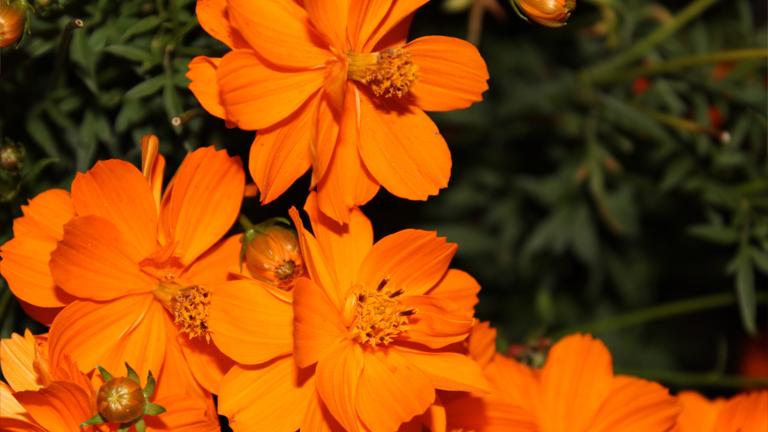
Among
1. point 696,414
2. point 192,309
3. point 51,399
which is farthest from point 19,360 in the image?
point 696,414

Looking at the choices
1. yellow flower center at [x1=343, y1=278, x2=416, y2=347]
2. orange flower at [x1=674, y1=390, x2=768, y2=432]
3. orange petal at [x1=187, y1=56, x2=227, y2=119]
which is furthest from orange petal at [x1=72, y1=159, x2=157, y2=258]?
orange flower at [x1=674, y1=390, x2=768, y2=432]

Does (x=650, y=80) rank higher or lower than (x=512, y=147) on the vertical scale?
higher

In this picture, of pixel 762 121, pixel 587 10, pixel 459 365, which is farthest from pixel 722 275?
pixel 459 365

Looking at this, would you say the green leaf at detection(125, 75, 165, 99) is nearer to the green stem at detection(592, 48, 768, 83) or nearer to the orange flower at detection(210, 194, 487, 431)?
the orange flower at detection(210, 194, 487, 431)

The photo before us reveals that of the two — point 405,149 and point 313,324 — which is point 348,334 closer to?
point 313,324

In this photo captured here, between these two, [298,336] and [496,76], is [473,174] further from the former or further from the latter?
[298,336]

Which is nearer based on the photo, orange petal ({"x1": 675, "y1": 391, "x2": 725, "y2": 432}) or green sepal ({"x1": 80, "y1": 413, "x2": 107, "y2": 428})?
green sepal ({"x1": 80, "y1": 413, "x2": 107, "y2": 428})

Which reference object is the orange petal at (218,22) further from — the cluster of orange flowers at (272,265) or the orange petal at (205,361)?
the orange petal at (205,361)
